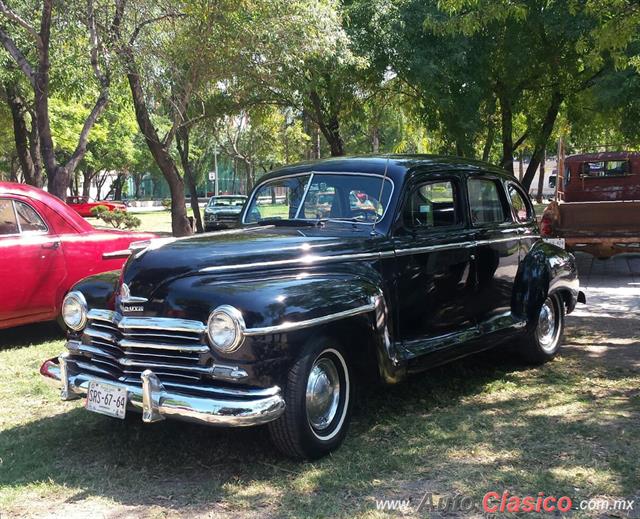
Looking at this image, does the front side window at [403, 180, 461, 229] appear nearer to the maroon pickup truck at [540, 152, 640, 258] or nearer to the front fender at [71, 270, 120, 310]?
the front fender at [71, 270, 120, 310]

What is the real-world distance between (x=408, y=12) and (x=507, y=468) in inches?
476

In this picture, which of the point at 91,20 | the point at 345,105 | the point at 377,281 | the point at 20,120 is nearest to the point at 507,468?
the point at 377,281

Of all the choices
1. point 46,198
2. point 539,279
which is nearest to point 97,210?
point 46,198

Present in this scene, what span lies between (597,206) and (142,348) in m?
10.5

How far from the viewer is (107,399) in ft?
12.8

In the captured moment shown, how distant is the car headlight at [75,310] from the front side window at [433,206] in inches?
89.6

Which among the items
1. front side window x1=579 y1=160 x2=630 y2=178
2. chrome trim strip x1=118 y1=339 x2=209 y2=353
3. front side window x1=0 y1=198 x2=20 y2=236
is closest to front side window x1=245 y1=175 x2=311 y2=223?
chrome trim strip x1=118 y1=339 x2=209 y2=353

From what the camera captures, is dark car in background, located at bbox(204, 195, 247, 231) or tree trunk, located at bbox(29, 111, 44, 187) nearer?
tree trunk, located at bbox(29, 111, 44, 187)

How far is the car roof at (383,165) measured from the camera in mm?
5031

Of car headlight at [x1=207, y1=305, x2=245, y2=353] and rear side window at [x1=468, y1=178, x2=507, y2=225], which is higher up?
rear side window at [x1=468, y1=178, x2=507, y2=225]

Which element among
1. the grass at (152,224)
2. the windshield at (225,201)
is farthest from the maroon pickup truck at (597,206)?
the grass at (152,224)

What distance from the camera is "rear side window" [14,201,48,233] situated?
273 inches

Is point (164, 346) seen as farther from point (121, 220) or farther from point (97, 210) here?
point (97, 210)
